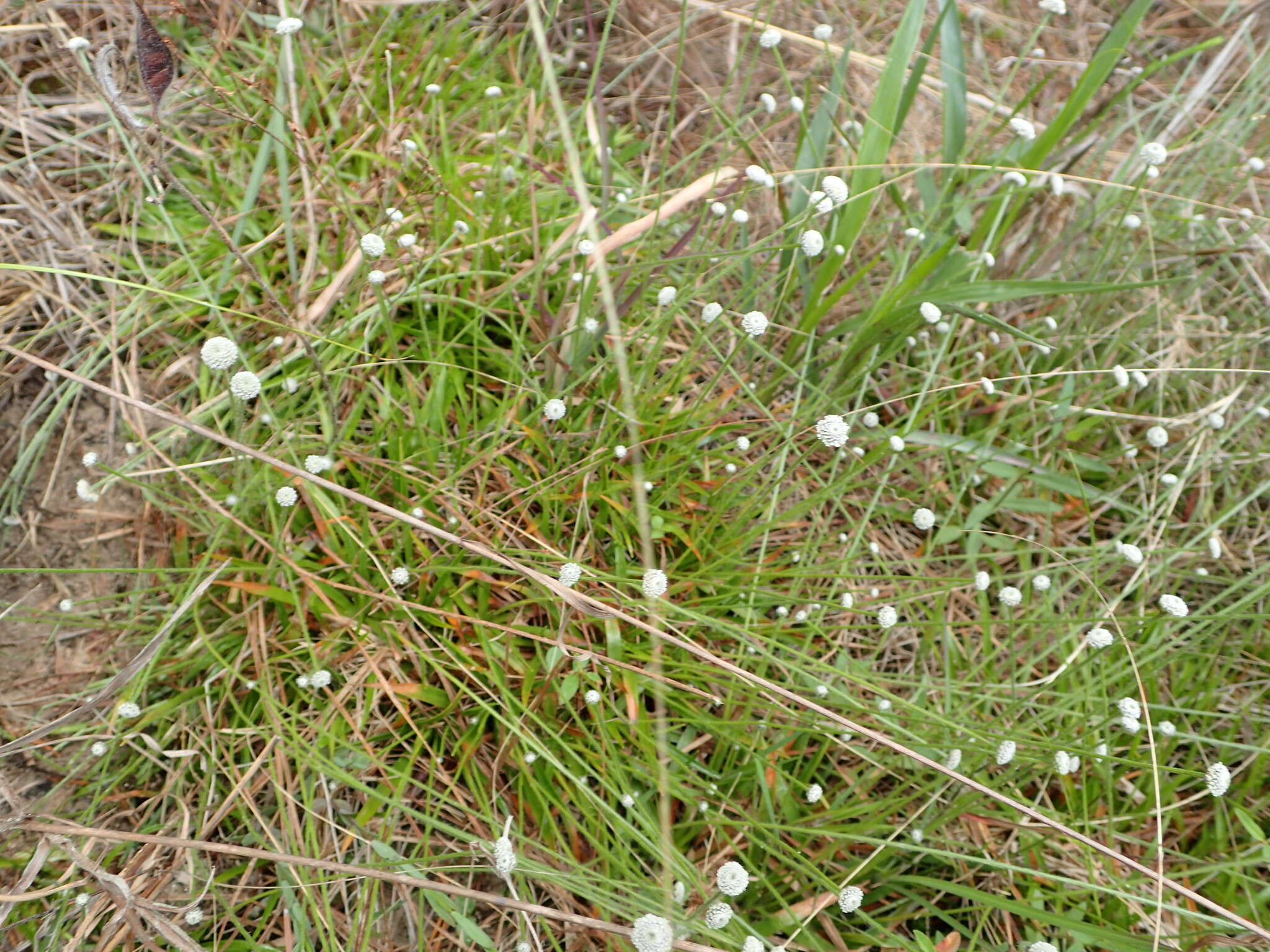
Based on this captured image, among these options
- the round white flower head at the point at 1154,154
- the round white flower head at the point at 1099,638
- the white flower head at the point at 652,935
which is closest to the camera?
the white flower head at the point at 652,935

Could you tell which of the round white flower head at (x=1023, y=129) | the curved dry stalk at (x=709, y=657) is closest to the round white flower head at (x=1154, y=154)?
the round white flower head at (x=1023, y=129)

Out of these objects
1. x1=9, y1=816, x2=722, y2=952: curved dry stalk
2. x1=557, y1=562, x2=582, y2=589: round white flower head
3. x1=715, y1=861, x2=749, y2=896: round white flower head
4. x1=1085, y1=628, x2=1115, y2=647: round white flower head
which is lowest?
x1=9, y1=816, x2=722, y2=952: curved dry stalk

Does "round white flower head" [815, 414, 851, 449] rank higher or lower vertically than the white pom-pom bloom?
higher

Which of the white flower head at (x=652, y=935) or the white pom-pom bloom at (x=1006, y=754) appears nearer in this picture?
the white flower head at (x=652, y=935)

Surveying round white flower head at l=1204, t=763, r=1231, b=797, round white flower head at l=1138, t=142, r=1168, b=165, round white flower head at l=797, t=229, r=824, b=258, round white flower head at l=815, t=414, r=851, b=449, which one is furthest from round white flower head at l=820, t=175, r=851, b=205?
round white flower head at l=1204, t=763, r=1231, b=797

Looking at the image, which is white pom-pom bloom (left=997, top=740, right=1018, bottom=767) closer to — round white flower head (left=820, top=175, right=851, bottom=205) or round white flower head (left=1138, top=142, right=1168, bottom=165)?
round white flower head (left=820, top=175, right=851, bottom=205)

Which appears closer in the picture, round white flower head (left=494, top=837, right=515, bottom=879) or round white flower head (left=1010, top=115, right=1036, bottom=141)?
round white flower head (left=494, top=837, right=515, bottom=879)

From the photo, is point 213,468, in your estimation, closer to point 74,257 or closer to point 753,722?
point 74,257

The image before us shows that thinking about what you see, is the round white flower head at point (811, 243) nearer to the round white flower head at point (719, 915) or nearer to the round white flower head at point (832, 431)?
the round white flower head at point (832, 431)
